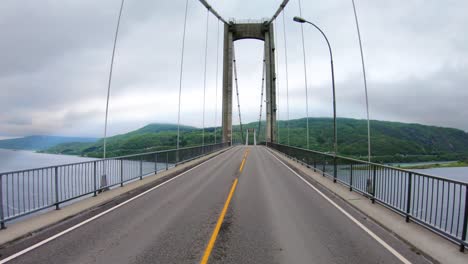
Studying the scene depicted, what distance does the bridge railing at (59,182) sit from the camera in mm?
6875

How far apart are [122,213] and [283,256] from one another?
491 cm

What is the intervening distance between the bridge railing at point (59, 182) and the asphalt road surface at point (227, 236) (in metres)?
1.64

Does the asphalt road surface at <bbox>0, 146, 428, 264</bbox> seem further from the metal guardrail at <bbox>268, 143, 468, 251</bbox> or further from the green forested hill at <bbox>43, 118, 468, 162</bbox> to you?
the green forested hill at <bbox>43, 118, 468, 162</bbox>

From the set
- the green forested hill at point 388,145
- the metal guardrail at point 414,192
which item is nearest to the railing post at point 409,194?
the metal guardrail at point 414,192

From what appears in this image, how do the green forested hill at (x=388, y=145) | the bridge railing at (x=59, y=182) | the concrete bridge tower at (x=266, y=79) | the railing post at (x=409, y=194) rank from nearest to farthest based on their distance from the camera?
the bridge railing at (x=59, y=182)
the railing post at (x=409, y=194)
the green forested hill at (x=388, y=145)
the concrete bridge tower at (x=266, y=79)

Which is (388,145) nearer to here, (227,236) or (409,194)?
(409,194)

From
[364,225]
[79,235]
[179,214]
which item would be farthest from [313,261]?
[79,235]

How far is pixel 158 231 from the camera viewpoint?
638 cm

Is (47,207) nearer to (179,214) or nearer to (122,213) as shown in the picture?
(122,213)

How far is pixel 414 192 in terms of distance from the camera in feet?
23.1

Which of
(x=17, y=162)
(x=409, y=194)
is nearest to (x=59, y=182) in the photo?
(x=409, y=194)

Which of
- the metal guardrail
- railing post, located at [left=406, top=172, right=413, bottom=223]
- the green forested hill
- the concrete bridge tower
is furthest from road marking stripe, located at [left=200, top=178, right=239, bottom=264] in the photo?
the concrete bridge tower

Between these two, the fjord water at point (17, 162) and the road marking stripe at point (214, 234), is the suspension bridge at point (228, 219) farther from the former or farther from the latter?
the fjord water at point (17, 162)

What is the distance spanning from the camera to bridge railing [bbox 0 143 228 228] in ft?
22.6
